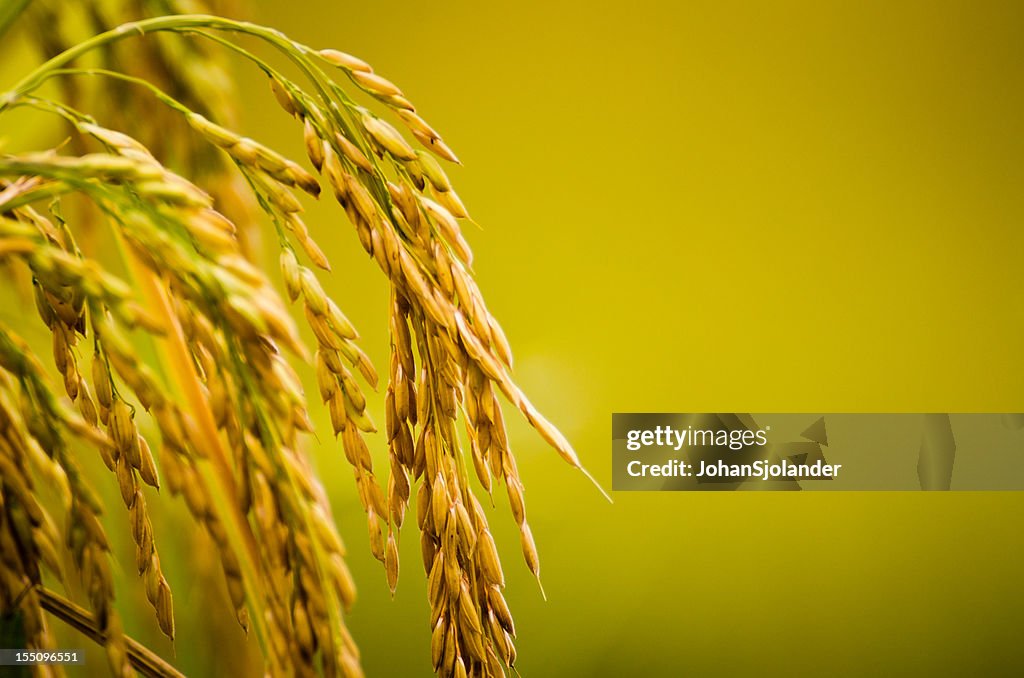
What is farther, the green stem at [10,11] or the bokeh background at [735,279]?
the bokeh background at [735,279]

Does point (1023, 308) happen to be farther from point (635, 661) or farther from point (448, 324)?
point (448, 324)

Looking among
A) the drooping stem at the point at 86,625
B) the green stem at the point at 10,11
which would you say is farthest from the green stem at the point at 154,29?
the drooping stem at the point at 86,625

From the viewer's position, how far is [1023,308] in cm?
109

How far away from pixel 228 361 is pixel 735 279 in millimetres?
747

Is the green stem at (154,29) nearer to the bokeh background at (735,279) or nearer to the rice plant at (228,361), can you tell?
the rice plant at (228,361)

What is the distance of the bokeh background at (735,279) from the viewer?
3.37ft

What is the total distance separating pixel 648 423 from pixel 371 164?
56 centimetres

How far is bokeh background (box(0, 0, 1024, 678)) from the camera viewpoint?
103cm

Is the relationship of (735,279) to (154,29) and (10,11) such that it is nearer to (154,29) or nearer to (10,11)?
(154,29)

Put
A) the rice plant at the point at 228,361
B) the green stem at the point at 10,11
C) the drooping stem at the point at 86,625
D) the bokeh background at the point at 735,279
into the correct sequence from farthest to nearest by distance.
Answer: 1. the bokeh background at the point at 735,279
2. the green stem at the point at 10,11
3. the drooping stem at the point at 86,625
4. the rice plant at the point at 228,361

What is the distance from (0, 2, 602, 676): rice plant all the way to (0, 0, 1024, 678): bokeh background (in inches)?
12.8

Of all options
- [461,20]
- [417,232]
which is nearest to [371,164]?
[417,232]

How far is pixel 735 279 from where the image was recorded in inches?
41.7

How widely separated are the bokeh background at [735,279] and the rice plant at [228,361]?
0.32 m
